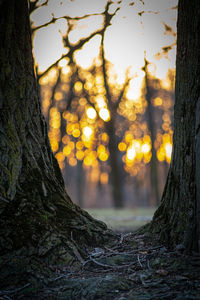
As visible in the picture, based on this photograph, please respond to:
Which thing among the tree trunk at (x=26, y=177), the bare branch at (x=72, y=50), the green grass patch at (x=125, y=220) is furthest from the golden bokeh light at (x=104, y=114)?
the tree trunk at (x=26, y=177)

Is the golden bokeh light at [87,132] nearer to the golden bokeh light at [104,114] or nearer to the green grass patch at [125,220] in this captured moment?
the golden bokeh light at [104,114]

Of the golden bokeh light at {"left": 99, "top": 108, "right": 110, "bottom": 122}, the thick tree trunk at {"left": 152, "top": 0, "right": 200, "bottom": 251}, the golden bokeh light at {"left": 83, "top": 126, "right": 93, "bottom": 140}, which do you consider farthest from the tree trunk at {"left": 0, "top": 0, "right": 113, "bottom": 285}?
the golden bokeh light at {"left": 83, "top": 126, "right": 93, "bottom": 140}

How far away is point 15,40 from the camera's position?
2.91m

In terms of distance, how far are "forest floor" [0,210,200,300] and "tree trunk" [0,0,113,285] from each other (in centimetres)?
21

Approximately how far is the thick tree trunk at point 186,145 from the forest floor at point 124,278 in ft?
0.81

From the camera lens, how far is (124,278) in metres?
2.27

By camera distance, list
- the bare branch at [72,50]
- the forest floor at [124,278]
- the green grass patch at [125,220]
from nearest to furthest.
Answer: the forest floor at [124,278] < the green grass patch at [125,220] < the bare branch at [72,50]

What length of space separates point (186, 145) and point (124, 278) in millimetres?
1540

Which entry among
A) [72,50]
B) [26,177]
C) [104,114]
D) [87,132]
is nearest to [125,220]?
[26,177]

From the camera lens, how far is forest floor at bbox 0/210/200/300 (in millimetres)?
2020

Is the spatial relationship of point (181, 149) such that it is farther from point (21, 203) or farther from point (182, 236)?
point (21, 203)

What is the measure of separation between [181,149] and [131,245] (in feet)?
4.58

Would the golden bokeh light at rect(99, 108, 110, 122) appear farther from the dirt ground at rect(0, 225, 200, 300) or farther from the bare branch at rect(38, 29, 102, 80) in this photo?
the dirt ground at rect(0, 225, 200, 300)

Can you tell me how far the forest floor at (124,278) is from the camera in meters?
2.02
